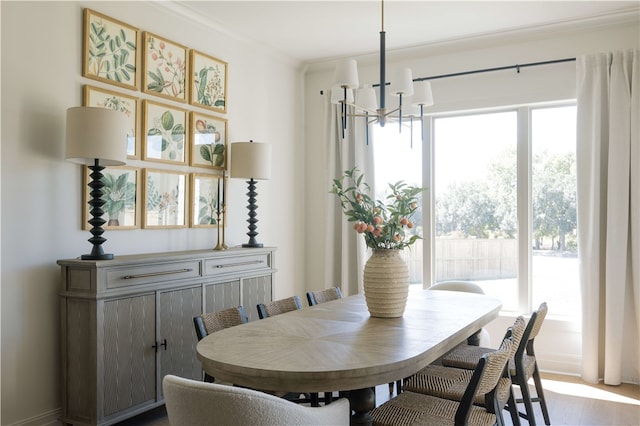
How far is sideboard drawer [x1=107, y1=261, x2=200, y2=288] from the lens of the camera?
2.99m

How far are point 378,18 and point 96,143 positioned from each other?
7.88 feet

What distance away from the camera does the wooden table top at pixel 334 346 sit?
5.96 feet

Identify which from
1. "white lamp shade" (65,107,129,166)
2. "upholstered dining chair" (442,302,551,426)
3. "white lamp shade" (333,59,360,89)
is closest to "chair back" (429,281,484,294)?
"upholstered dining chair" (442,302,551,426)

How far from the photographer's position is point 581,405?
360cm

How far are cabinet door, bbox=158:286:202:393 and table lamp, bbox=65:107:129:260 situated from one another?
1.74 ft

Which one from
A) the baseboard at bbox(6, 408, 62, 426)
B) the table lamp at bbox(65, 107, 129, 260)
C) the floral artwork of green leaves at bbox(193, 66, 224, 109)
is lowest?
the baseboard at bbox(6, 408, 62, 426)

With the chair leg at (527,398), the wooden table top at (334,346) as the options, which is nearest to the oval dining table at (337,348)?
the wooden table top at (334,346)

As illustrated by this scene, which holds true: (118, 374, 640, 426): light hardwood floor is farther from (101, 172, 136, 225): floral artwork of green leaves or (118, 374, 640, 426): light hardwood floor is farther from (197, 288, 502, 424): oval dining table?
(101, 172, 136, 225): floral artwork of green leaves

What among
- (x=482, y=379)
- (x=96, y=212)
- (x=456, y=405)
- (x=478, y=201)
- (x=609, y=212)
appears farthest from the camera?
(x=478, y=201)

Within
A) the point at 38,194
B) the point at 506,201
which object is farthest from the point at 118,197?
the point at 506,201

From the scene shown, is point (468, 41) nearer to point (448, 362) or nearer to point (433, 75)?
point (433, 75)

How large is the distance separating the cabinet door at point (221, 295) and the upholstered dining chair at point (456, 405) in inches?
67.2

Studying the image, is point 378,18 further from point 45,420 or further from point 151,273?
point 45,420

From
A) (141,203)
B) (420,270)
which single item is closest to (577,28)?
(420,270)
